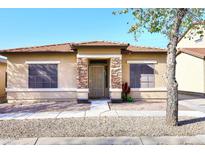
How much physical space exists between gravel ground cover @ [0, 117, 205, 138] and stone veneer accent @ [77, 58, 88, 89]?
4.82m

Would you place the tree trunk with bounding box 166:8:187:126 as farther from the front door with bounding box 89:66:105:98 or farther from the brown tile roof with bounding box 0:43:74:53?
the front door with bounding box 89:66:105:98

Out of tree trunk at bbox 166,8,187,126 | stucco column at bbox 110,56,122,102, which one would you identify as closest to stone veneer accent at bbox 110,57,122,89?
stucco column at bbox 110,56,122,102

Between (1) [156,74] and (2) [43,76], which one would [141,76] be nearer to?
(1) [156,74]

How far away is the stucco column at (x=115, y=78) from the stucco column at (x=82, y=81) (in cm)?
162

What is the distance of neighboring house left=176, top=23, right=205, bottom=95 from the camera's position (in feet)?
61.5

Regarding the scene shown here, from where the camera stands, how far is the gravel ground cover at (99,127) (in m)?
7.02

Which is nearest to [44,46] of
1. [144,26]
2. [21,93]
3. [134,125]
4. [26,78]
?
[26,78]

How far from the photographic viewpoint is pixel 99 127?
7773 millimetres

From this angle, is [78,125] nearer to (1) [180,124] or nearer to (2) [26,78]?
(1) [180,124]

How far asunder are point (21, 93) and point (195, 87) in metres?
14.6

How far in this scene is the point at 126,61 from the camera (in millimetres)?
15164

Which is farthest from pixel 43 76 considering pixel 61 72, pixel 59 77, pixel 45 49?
pixel 45 49

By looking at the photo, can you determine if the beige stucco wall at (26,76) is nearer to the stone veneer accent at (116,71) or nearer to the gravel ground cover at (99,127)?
the stone veneer accent at (116,71)
